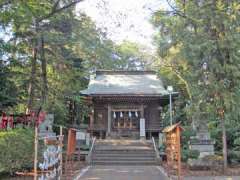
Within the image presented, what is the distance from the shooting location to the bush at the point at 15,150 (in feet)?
38.0

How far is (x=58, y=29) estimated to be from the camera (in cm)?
2508

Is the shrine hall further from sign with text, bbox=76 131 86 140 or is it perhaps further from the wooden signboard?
the wooden signboard

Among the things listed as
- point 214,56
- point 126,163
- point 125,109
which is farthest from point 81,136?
point 214,56

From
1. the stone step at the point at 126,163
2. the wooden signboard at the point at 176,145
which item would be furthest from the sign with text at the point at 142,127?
the wooden signboard at the point at 176,145

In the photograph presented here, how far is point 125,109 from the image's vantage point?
95.6 feet

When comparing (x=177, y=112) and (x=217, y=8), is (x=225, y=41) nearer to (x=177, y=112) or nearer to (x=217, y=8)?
(x=217, y=8)

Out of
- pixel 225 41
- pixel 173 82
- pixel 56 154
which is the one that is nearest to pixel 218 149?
pixel 225 41

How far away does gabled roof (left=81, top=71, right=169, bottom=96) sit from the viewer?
92.8ft

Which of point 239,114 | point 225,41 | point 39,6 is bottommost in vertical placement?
point 239,114

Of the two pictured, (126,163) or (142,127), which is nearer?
(126,163)

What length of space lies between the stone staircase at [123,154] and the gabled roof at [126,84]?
5106mm

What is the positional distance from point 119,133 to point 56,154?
17.0 m

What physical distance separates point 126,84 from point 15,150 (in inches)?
767

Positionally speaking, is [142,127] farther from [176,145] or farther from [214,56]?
[176,145]
